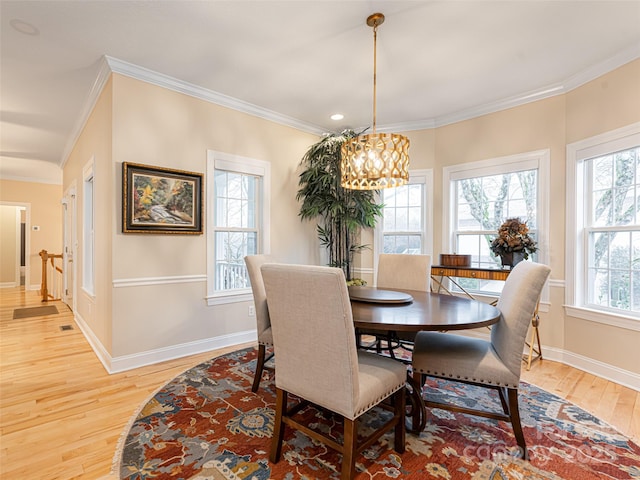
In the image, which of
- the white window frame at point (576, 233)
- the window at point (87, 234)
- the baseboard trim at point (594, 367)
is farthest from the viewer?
the window at point (87, 234)

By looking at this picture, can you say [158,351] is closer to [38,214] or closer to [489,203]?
[489,203]

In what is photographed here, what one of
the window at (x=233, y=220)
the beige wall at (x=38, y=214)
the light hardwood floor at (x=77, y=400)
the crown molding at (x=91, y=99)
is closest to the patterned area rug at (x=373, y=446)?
the light hardwood floor at (x=77, y=400)

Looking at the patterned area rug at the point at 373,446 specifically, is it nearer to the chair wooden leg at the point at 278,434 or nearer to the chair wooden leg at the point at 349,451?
the chair wooden leg at the point at 278,434

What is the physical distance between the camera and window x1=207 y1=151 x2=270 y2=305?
362 cm

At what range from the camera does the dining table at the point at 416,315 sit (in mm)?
1689

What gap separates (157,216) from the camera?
317 cm

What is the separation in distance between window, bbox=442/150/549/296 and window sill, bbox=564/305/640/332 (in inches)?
21.8

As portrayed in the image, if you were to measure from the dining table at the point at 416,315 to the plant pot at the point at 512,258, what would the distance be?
1233mm

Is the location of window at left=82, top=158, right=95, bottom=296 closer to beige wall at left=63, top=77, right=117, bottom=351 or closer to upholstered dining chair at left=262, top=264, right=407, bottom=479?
beige wall at left=63, top=77, right=117, bottom=351

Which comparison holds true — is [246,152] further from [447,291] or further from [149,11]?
[447,291]

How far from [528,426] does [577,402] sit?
2.17 ft

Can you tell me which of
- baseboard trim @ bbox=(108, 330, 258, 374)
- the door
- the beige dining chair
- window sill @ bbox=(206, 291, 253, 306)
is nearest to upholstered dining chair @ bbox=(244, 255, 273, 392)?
the beige dining chair

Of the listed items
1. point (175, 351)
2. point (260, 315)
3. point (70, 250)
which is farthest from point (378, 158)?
point (70, 250)

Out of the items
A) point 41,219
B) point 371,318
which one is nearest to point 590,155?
point 371,318
